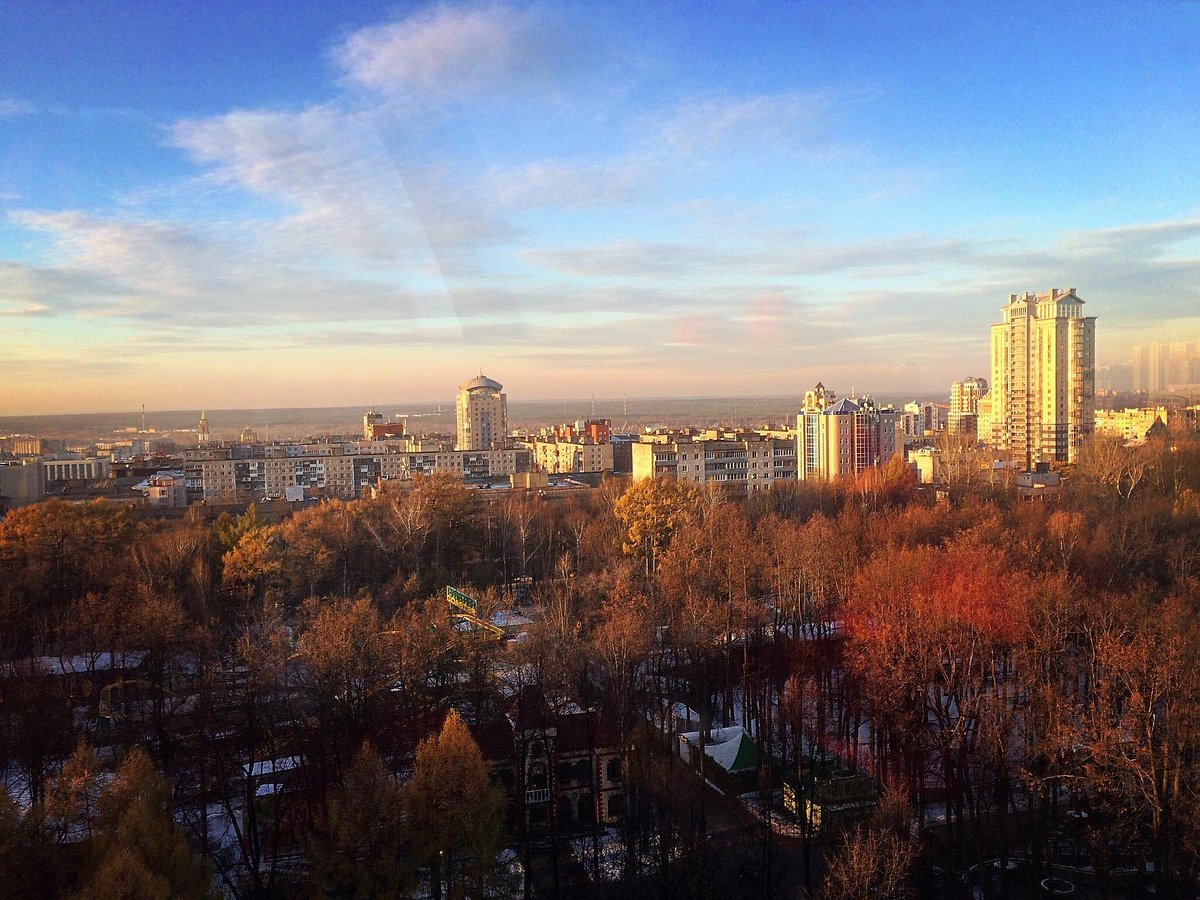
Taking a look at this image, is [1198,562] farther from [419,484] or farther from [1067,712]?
[419,484]

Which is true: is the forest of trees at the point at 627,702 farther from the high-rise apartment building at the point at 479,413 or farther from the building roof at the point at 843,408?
the high-rise apartment building at the point at 479,413

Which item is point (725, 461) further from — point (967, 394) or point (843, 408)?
point (967, 394)

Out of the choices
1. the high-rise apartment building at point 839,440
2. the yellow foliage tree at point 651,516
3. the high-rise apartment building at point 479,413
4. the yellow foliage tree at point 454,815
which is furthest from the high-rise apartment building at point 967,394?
the yellow foliage tree at point 454,815

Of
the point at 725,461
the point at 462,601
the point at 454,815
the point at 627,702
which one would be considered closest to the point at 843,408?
the point at 725,461

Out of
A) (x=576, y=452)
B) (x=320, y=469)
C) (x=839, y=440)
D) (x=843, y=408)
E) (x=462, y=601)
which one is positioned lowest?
(x=462, y=601)

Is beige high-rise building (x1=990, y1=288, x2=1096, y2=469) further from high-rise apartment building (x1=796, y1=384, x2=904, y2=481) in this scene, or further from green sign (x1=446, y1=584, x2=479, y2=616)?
green sign (x1=446, y1=584, x2=479, y2=616)

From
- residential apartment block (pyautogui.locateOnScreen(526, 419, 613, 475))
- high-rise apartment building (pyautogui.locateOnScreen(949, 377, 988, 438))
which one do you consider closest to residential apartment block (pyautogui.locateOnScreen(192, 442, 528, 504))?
residential apartment block (pyautogui.locateOnScreen(526, 419, 613, 475))
